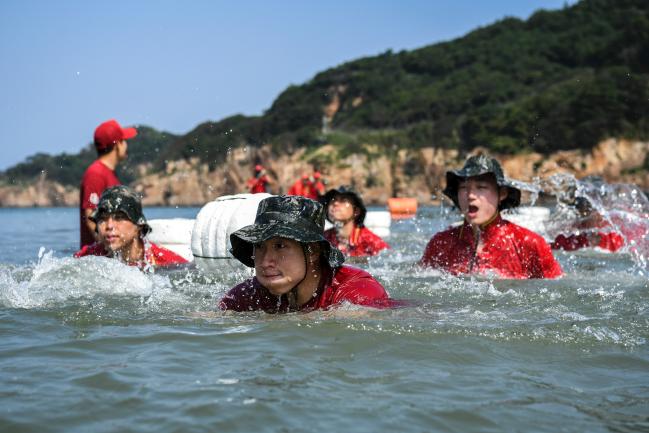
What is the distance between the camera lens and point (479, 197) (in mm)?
6512

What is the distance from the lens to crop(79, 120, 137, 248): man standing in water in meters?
7.25

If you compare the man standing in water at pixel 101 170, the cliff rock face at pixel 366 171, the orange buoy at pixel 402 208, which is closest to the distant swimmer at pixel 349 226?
the man standing in water at pixel 101 170

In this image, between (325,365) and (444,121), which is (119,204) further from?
(444,121)

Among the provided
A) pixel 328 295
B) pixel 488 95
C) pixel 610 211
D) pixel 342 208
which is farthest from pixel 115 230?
pixel 488 95

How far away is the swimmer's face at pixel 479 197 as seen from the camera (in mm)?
6469

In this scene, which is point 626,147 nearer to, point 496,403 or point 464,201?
point 464,201

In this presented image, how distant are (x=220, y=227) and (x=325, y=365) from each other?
381 centimetres

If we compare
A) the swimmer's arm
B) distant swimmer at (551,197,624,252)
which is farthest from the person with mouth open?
distant swimmer at (551,197,624,252)

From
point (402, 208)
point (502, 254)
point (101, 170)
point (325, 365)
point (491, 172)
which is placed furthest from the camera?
point (402, 208)

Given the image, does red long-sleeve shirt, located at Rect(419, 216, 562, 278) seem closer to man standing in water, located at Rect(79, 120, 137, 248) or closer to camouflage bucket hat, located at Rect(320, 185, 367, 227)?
camouflage bucket hat, located at Rect(320, 185, 367, 227)

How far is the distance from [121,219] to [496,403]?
4562mm

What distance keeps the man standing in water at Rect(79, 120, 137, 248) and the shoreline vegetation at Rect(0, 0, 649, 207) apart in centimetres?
4087

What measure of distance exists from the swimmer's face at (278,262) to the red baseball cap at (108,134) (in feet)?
13.0

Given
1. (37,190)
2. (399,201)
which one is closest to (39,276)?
(399,201)
